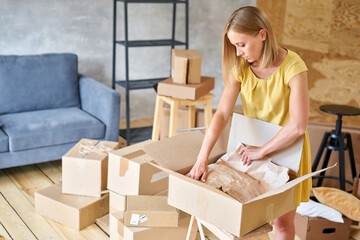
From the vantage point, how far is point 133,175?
8.42 feet

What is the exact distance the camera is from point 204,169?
5.38 ft

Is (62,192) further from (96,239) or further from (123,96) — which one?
(123,96)

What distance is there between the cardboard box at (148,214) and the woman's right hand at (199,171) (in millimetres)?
725

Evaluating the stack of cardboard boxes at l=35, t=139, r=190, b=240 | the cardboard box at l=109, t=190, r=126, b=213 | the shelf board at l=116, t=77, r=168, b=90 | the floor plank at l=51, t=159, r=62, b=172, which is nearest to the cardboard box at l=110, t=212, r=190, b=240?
the stack of cardboard boxes at l=35, t=139, r=190, b=240

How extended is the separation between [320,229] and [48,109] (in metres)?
2.43

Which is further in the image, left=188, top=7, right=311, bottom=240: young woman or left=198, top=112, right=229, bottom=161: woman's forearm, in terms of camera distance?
left=198, top=112, right=229, bottom=161: woman's forearm

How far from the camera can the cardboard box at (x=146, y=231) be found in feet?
7.44

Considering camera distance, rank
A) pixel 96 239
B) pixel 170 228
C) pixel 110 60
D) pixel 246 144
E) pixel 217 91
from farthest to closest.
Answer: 1. pixel 217 91
2. pixel 110 60
3. pixel 96 239
4. pixel 170 228
5. pixel 246 144

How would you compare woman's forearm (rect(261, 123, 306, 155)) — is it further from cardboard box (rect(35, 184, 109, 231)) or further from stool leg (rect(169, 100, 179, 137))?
stool leg (rect(169, 100, 179, 137))

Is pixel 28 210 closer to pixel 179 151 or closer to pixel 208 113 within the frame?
pixel 208 113

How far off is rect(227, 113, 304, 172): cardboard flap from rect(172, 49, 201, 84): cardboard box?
1.68 meters

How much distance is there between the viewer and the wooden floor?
2684 millimetres

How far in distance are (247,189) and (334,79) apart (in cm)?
306

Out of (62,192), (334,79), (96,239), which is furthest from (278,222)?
(334,79)
